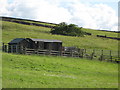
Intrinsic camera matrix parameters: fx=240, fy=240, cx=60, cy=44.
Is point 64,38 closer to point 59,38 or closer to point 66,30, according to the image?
point 59,38

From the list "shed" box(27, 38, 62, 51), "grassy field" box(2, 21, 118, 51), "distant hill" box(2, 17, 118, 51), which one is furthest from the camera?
"distant hill" box(2, 17, 118, 51)

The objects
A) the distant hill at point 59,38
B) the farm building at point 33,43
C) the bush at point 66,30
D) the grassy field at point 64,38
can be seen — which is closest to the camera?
the farm building at point 33,43

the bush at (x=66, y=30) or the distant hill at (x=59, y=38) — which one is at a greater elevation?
the bush at (x=66, y=30)

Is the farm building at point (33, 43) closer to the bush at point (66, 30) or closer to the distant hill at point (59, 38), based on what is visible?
the distant hill at point (59, 38)

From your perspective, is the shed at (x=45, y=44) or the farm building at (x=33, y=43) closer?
the farm building at (x=33, y=43)

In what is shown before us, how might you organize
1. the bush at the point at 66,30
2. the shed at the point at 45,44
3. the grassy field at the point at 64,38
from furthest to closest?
the bush at the point at 66,30, the grassy field at the point at 64,38, the shed at the point at 45,44

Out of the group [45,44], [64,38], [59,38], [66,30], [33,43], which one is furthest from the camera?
[66,30]

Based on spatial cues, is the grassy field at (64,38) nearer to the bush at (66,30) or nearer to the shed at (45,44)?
the bush at (66,30)

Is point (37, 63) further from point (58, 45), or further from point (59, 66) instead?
point (58, 45)

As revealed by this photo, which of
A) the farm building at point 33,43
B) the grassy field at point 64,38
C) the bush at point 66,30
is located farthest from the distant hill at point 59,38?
the farm building at point 33,43

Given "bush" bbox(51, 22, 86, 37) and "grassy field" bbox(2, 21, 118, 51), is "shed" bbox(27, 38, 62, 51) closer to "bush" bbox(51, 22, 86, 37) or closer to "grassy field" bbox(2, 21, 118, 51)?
"grassy field" bbox(2, 21, 118, 51)

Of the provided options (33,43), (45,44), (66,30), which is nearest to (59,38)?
(66,30)

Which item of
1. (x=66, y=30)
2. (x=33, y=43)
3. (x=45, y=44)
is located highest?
(x=66, y=30)

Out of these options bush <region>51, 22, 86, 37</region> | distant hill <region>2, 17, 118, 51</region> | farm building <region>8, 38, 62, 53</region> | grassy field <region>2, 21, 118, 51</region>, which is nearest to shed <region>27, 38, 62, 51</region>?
farm building <region>8, 38, 62, 53</region>
